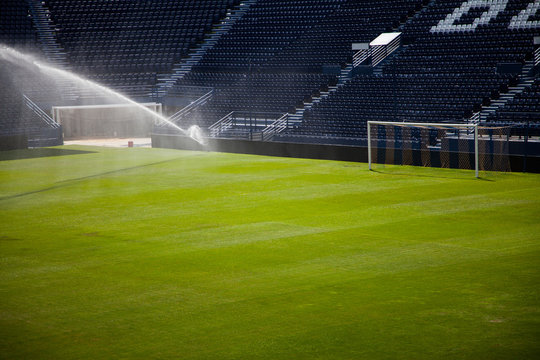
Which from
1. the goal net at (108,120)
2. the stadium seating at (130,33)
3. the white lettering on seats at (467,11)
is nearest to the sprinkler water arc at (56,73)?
the goal net at (108,120)

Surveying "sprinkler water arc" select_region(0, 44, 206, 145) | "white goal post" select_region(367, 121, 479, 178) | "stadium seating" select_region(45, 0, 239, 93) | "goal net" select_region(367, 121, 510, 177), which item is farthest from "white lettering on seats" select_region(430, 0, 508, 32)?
"sprinkler water arc" select_region(0, 44, 206, 145)

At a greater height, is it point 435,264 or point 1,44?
point 1,44

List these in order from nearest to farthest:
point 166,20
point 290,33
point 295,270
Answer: point 295,270 → point 290,33 → point 166,20

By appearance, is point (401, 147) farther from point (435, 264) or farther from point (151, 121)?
point (151, 121)

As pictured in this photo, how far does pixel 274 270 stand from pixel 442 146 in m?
13.7

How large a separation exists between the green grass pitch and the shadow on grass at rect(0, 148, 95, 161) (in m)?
8.14

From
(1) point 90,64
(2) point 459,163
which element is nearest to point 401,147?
(2) point 459,163

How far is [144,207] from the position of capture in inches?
589

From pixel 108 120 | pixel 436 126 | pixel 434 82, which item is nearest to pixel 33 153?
pixel 108 120

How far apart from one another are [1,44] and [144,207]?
990 inches

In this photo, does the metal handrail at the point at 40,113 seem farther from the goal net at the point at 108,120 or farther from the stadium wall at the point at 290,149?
the stadium wall at the point at 290,149

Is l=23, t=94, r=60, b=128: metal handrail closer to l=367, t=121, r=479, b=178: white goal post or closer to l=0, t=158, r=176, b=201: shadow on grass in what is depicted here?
l=0, t=158, r=176, b=201: shadow on grass

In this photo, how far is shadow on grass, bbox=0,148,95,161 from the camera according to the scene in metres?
25.9

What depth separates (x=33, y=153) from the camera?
2727cm
